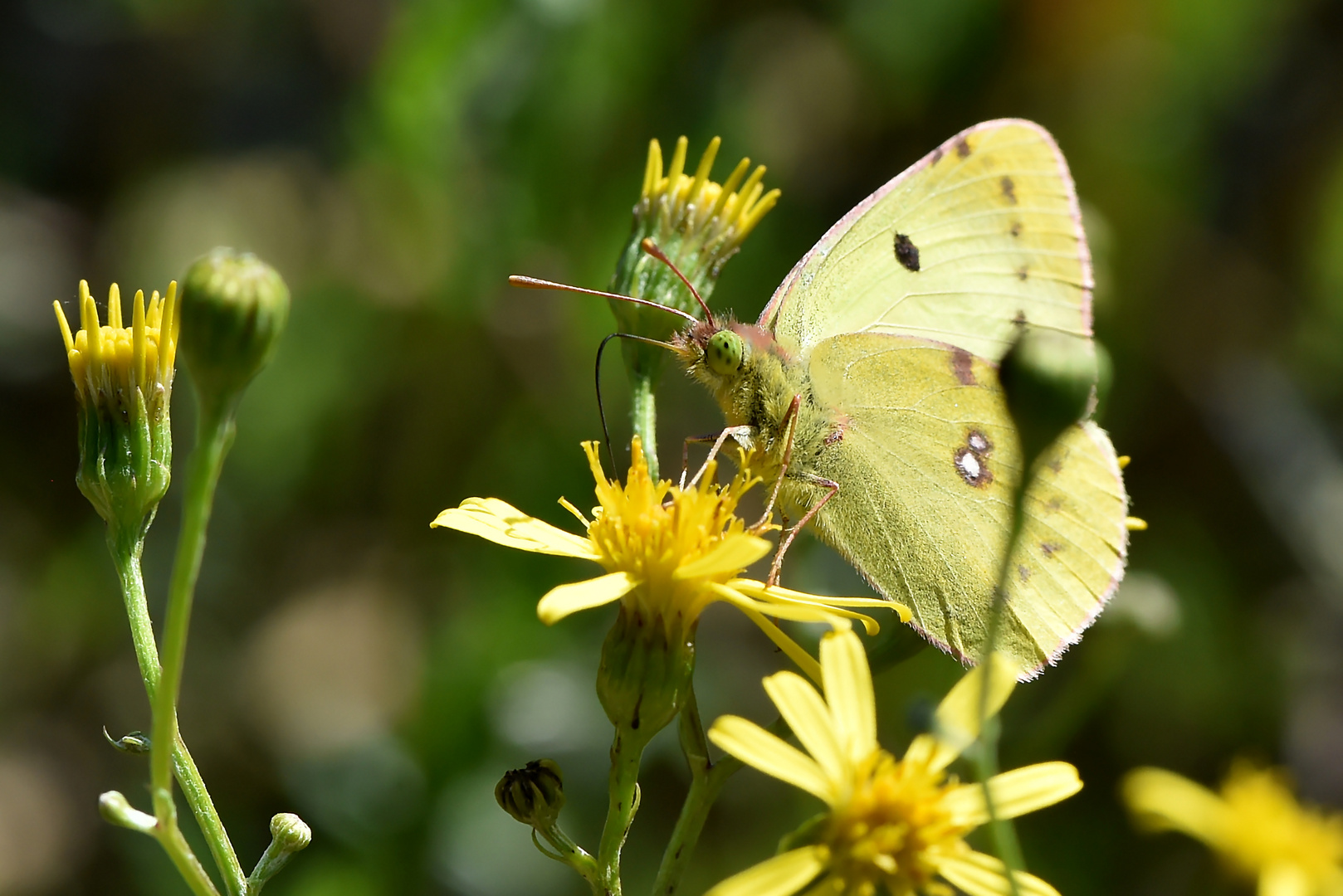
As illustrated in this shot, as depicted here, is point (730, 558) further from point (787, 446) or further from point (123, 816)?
point (123, 816)

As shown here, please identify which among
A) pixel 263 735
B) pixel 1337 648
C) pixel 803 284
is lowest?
pixel 263 735

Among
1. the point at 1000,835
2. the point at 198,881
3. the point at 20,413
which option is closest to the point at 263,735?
the point at 20,413

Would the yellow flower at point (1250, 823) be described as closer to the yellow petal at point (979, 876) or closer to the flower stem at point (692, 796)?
the yellow petal at point (979, 876)

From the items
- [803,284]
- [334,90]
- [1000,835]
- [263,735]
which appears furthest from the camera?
[334,90]

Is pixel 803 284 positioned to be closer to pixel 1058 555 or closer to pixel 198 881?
pixel 1058 555

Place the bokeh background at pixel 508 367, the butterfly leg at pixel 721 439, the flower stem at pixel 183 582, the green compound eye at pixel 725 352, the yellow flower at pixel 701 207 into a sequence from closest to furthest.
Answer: the flower stem at pixel 183 582, the butterfly leg at pixel 721 439, the green compound eye at pixel 725 352, the yellow flower at pixel 701 207, the bokeh background at pixel 508 367

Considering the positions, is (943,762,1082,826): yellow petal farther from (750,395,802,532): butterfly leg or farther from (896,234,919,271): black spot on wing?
(896,234,919,271): black spot on wing

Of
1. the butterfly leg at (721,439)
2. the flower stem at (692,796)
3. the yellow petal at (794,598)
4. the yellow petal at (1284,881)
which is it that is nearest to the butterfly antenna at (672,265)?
the butterfly leg at (721,439)

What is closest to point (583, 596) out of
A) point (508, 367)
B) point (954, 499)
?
point (954, 499)
